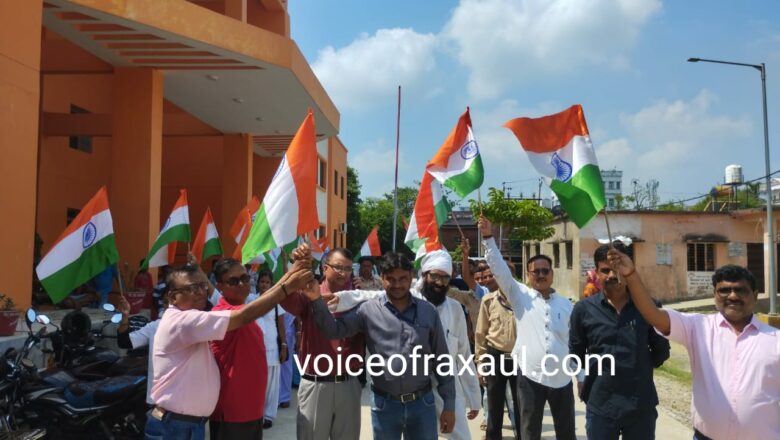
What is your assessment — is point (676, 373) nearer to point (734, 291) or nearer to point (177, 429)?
point (734, 291)

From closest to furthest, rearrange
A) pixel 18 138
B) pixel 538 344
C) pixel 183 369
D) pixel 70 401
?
pixel 183 369 → pixel 70 401 → pixel 538 344 → pixel 18 138

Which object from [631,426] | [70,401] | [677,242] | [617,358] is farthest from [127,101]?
[677,242]

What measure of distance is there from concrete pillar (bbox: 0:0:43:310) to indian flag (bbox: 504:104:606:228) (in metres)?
5.56

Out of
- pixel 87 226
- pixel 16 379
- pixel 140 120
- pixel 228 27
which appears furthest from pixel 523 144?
pixel 140 120

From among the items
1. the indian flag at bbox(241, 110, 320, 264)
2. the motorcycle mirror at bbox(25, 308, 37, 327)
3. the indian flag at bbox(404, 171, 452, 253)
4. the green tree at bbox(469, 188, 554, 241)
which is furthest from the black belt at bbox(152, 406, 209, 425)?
the green tree at bbox(469, 188, 554, 241)

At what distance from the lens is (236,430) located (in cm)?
324

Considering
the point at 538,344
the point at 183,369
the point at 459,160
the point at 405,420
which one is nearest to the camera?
the point at 183,369

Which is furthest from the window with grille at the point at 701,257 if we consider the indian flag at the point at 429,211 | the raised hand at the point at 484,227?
the raised hand at the point at 484,227

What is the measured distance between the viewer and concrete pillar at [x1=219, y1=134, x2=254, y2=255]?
15.7 m

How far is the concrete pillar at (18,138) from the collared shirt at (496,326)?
5149 millimetres

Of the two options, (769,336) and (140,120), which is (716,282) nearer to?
(769,336)

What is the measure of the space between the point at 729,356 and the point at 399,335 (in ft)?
5.72

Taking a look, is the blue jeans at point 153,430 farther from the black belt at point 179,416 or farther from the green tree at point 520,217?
the green tree at point 520,217

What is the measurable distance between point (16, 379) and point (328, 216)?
21704mm
